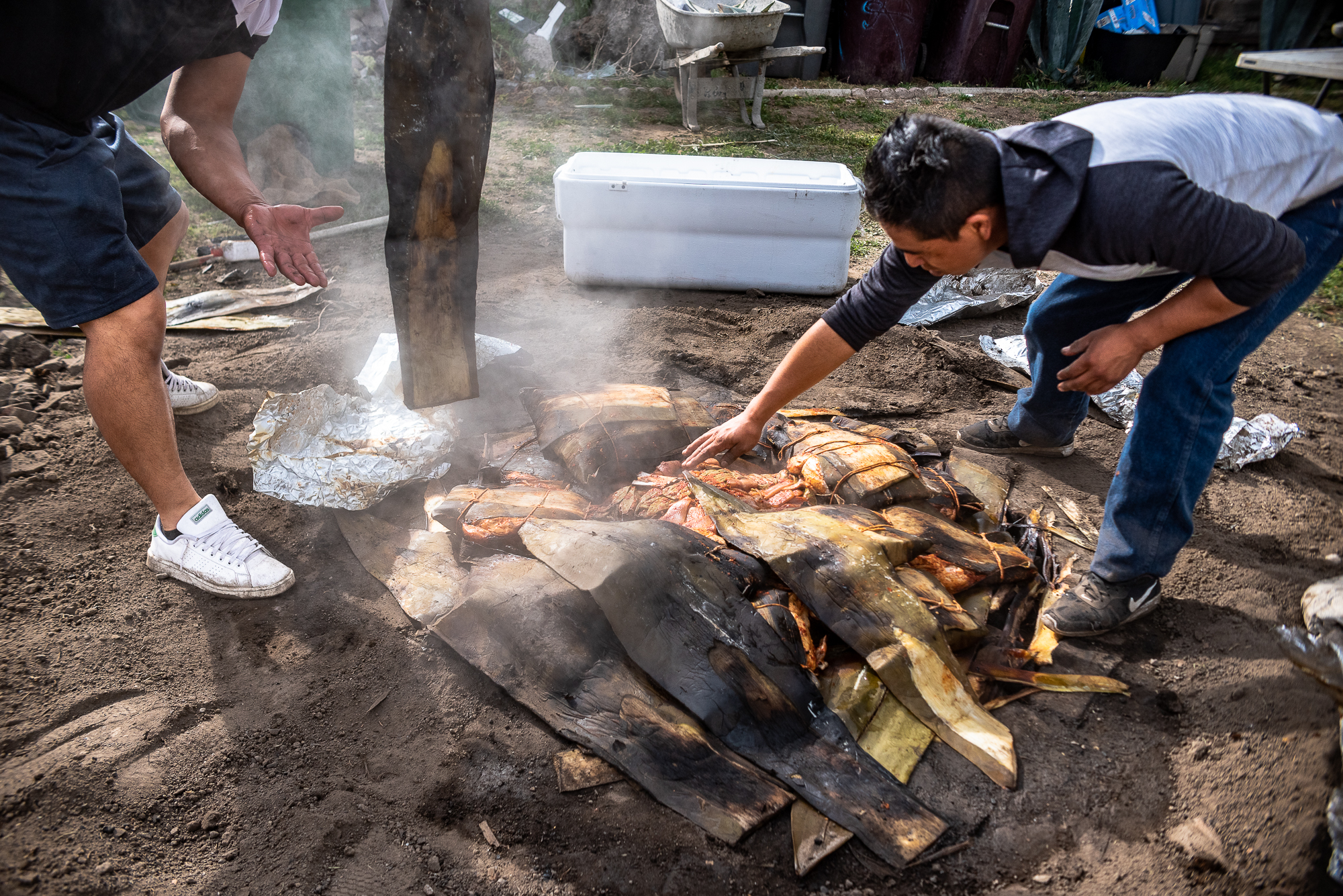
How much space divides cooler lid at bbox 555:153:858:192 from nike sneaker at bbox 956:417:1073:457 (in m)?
1.70

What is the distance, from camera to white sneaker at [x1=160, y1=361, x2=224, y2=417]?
119 inches

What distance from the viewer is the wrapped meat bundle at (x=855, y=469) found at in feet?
7.94

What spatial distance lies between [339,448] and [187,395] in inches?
35.9

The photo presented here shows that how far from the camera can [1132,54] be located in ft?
34.7

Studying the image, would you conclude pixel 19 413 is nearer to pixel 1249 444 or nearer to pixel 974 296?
pixel 974 296

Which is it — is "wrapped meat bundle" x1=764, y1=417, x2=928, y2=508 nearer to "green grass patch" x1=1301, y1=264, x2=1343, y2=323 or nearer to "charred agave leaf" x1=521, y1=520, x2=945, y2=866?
"charred agave leaf" x1=521, y1=520, x2=945, y2=866

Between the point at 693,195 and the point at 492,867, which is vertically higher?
the point at 693,195

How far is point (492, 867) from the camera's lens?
1628mm

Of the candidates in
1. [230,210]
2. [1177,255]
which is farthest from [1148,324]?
[230,210]

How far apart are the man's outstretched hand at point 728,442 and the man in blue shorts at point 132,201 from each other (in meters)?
1.45

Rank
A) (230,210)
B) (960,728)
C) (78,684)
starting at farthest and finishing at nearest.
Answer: (230,210) < (78,684) < (960,728)

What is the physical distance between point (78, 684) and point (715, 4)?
931cm

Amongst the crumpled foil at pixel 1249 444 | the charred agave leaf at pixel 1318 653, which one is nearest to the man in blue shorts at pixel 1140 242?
the charred agave leaf at pixel 1318 653

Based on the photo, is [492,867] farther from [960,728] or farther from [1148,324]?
[1148,324]
